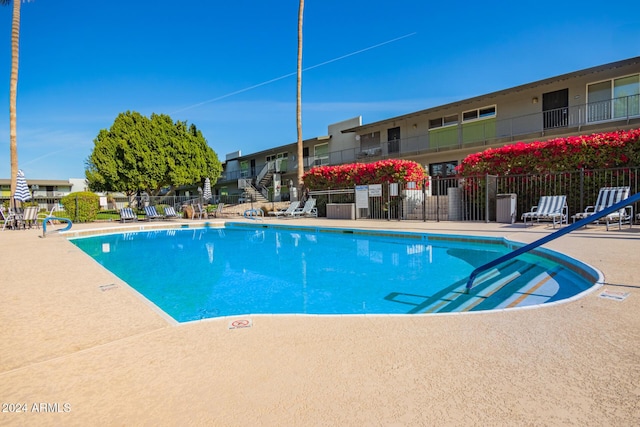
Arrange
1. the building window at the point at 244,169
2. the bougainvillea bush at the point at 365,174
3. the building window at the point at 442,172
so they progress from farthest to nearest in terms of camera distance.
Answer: the building window at the point at 244,169, the building window at the point at 442,172, the bougainvillea bush at the point at 365,174

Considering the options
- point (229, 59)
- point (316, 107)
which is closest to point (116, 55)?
point (229, 59)

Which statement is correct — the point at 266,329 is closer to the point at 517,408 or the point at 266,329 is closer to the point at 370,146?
the point at 517,408

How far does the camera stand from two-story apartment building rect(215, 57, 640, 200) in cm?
1502

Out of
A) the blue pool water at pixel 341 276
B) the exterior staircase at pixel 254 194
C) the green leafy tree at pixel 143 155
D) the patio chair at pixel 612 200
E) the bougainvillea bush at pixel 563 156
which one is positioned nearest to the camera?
the blue pool water at pixel 341 276

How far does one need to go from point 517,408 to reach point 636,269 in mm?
4196

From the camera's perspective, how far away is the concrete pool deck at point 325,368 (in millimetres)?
1608

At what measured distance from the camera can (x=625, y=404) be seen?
1.59 metres

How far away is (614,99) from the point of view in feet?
48.5

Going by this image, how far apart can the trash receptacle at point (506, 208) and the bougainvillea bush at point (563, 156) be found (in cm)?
110

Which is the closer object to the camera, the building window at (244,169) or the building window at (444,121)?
the building window at (444,121)

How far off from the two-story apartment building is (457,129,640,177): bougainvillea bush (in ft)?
18.4

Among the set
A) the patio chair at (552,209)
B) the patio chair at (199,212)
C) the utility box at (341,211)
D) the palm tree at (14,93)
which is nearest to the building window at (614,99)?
the patio chair at (552,209)

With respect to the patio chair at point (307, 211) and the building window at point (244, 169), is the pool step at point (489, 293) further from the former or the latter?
the building window at point (244, 169)

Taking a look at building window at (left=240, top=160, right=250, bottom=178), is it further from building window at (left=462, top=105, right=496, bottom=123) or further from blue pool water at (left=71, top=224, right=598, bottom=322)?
blue pool water at (left=71, top=224, right=598, bottom=322)
